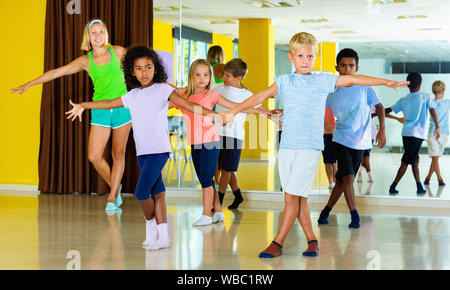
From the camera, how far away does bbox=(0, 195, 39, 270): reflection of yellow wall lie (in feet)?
10.6

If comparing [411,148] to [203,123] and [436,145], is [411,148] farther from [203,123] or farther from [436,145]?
[203,123]

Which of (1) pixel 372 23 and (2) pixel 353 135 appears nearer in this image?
(2) pixel 353 135

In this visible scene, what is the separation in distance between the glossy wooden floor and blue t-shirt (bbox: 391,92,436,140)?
80cm

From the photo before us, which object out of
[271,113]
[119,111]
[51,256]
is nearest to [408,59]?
[271,113]

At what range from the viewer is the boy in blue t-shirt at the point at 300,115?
3.38 meters

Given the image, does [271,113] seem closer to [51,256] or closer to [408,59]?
[51,256]

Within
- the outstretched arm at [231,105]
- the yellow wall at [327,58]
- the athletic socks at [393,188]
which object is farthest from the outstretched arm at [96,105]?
the athletic socks at [393,188]

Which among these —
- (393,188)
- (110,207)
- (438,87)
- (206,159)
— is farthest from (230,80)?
(438,87)

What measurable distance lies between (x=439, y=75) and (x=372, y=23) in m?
0.84

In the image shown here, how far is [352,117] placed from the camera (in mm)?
4473

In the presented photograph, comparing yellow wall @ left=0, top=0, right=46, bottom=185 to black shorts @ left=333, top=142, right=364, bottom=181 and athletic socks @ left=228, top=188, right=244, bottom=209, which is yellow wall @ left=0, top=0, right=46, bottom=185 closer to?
athletic socks @ left=228, top=188, right=244, bottom=209

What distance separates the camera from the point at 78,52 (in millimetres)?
6312

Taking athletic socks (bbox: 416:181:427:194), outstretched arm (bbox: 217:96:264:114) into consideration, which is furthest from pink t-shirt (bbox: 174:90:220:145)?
athletic socks (bbox: 416:181:427:194)

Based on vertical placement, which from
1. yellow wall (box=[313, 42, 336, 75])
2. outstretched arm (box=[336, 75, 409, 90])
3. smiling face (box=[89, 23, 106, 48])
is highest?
smiling face (box=[89, 23, 106, 48])
